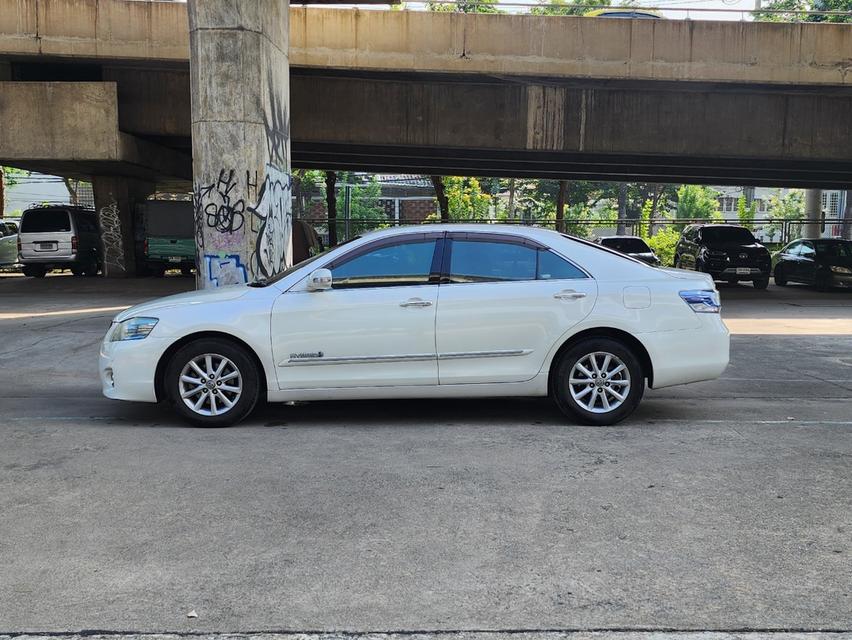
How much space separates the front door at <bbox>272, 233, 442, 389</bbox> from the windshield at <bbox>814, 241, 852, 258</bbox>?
17.6 meters

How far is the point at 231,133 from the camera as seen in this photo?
370 inches

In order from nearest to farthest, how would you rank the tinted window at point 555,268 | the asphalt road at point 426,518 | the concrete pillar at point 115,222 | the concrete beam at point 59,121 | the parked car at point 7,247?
the asphalt road at point 426,518 → the tinted window at point 555,268 → the concrete beam at point 59,121 → the concrete pillar at point 115,222 → the parked car at point 7,247

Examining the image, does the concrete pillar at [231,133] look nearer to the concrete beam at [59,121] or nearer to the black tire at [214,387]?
the black tire at [214,387]

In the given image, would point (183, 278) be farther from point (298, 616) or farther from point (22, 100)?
point (298, 616)

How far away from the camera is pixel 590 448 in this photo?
572cm

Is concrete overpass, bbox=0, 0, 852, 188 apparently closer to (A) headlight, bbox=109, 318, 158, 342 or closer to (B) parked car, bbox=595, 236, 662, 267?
(B) parked car, bbox=595, 236, 662, 267

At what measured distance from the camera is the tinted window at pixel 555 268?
6.50m

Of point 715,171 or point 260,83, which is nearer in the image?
point 260,83

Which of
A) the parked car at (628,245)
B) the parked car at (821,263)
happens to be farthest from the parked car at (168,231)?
the parked car at (821,263)

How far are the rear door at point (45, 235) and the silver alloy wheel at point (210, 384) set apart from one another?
58.0ft

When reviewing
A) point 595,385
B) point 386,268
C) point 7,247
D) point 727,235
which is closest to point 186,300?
point 386,268

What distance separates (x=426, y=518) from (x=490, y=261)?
279 cm

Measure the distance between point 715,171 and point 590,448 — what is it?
20.3m

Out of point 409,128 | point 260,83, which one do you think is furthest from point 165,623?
point 409,128
